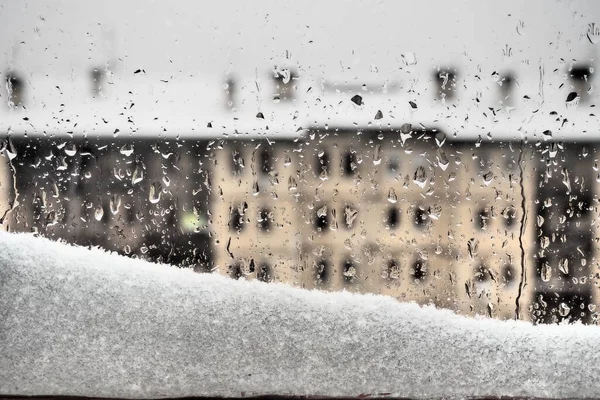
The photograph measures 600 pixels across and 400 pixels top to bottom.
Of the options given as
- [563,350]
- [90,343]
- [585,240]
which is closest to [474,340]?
[563,350]

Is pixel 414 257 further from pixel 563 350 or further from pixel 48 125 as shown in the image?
pixel 48 125

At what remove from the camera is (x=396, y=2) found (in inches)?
39.4

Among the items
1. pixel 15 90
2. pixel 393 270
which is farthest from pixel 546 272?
pixel 15 90

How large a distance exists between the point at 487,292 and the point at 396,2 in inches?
26.5

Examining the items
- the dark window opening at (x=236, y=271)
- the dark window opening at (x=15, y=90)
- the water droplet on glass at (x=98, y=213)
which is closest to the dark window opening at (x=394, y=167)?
the dark window opening at (x=236, y=271)

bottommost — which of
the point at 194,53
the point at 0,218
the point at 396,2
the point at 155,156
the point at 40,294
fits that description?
the point at 40,294

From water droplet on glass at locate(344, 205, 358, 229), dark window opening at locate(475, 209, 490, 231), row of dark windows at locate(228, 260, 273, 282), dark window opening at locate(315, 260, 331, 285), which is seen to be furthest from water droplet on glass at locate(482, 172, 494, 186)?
row of dark windows at locate(228, 260, 273, 282)

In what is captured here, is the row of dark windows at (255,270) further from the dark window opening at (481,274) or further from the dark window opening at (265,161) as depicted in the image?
the dark window opening at (481,274)

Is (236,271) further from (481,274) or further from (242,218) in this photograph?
(481,274)

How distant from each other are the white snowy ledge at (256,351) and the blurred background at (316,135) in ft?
0.33

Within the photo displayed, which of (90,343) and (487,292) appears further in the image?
(487,292)

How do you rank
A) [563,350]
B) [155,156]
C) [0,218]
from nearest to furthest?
[563,350] < [0,218] < [155,156]

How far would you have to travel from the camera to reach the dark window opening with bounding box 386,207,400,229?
46.0 inches

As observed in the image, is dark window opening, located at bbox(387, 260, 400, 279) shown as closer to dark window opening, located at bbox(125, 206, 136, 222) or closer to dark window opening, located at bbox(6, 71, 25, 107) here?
dark window opening, located at bbox(125, 206, 136, 222)
